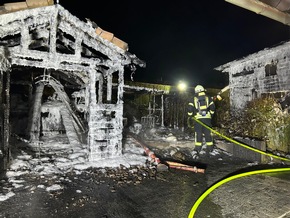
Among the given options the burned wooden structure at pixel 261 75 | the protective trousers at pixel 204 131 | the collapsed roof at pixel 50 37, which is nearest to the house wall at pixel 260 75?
the burned wooden structure at pixel 261 75

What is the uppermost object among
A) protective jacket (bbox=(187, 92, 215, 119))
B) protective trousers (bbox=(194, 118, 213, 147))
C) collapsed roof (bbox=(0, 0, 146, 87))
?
collapsed roof (bbox=(0, 0, 146, 87))

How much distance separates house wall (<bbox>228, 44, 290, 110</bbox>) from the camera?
518 inches

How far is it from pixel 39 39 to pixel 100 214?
237 inches

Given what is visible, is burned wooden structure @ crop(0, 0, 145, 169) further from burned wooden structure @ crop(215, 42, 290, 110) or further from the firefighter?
burned wooden structure @ crop(215, 42, 290, 110)

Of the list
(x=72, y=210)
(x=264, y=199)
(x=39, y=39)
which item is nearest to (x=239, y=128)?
(x=264, y=199)

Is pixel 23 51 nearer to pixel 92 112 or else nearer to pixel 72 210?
pixel 92 112

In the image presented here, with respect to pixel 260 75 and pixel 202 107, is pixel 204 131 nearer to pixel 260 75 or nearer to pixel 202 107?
pixel 202 107

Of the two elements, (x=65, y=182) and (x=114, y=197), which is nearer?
(x=114, y=197)

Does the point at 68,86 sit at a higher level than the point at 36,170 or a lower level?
higher

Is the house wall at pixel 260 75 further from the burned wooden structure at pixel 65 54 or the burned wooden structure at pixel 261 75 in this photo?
the burned wooden structure at pixel 65 54

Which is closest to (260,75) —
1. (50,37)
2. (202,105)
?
(202,105)

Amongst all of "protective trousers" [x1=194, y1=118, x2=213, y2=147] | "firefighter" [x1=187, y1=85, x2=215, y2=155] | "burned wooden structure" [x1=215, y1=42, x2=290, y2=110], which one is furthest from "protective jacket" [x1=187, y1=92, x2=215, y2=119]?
"burned wooden structure" [x1=215, y1=42, x2=290, y2=110]

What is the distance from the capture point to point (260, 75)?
48.8ft

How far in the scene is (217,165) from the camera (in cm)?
614
